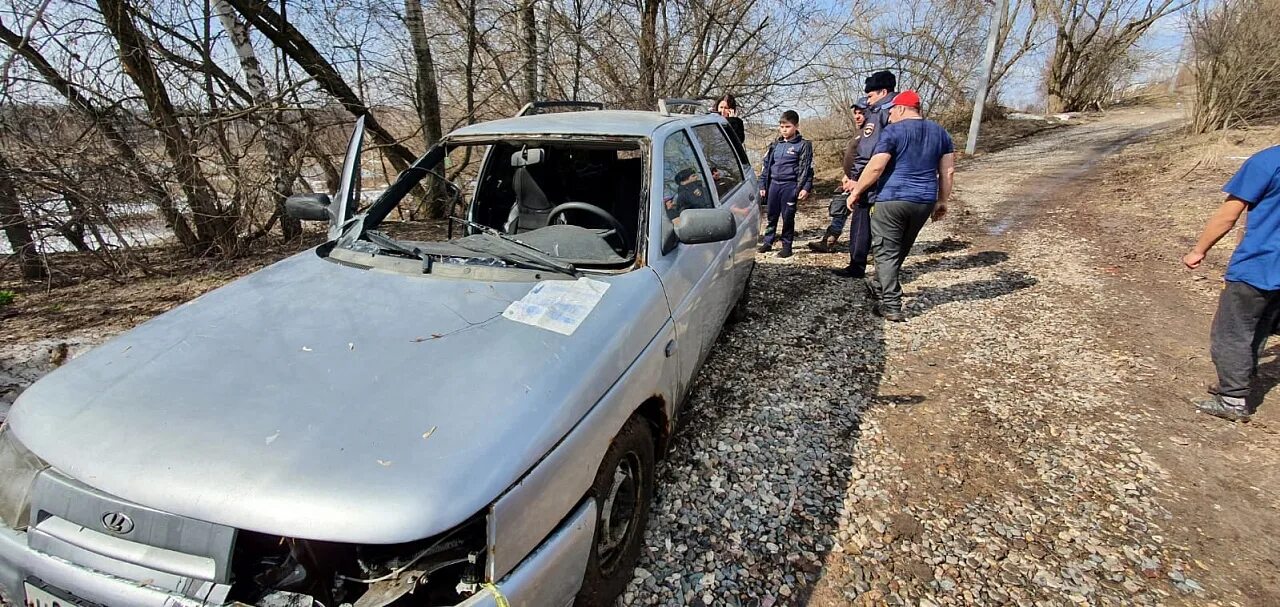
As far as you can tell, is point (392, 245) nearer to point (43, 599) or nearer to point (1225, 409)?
point (43, 599)

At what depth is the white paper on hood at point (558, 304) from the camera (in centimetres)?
182

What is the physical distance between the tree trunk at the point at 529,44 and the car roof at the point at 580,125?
6.17 metres

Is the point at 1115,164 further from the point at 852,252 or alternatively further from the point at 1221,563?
the point at 1221,563

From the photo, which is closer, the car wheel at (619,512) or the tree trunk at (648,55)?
the car wheel at (619,512)

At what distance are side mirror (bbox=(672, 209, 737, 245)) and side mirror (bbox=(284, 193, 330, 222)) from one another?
1920mm

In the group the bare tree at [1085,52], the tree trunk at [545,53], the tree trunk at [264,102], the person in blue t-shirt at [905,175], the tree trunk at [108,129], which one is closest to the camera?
the person in blue t-shirt at [905,175]

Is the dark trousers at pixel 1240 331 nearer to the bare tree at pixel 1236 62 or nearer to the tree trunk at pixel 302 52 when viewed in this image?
the tree trunk at pixel 302 52

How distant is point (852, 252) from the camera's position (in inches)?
219

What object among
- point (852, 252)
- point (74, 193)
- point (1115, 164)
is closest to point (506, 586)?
point (852, 252)

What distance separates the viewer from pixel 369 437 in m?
1.33

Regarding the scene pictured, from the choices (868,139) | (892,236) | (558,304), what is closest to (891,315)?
(892,236)

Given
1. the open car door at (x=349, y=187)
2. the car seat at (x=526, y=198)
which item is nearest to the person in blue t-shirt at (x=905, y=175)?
Answer: the car seat at (x=526, y=198)

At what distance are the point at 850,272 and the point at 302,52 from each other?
→ 7955mm

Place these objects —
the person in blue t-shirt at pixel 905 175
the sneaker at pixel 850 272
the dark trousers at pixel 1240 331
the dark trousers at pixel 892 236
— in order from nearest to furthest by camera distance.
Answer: the dark trousers at pixel 1240 331 < the person in blue t-shirt at pixel 905 175 < the dark trousers at pixel 892 236 < the sneaker at pixel 850 272
